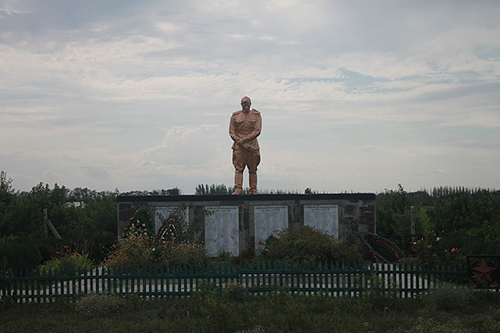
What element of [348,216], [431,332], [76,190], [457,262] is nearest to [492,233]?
[457,262]

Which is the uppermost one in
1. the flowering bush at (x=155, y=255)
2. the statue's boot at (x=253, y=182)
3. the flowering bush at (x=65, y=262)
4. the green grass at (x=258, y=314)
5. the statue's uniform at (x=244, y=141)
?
the statue's uniform at (x=244, y=141)

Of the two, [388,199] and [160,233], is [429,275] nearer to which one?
[160,233]

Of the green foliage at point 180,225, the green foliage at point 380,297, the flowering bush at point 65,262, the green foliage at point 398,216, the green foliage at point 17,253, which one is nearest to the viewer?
the green foliage at point 380,297

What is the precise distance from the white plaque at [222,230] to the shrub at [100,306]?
6.21 meters

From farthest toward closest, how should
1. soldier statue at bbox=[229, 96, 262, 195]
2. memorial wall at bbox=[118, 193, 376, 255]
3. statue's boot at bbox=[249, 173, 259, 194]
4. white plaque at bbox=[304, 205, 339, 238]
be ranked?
statue's boot at bbox=[249, 173, 259, 194] < soldier statue at bbox=[229, 96, 262, 195] < white plaque at bbox=[304, 205, 339, 238] < memorial wall at bbox=[118, 193, 376, 255]

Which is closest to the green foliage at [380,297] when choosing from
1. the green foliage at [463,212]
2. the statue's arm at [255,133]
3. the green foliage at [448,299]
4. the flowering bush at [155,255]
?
the green foliage at [448,299]

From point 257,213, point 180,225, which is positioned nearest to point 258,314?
point 180,225

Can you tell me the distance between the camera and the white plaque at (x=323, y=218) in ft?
51.9

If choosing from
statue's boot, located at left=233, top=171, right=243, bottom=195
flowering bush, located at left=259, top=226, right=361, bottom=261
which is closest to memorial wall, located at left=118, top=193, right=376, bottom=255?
statue's boot, located at left=233, top=171, right=243, bottom=195

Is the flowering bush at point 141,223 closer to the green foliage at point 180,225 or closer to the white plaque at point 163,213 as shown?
the white plaque at point 163,213

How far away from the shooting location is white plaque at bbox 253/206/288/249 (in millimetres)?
15680

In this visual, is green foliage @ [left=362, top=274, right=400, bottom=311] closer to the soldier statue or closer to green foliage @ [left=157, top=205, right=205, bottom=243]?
green foliage @ [left=157, top=205, right=205, bottom=243]

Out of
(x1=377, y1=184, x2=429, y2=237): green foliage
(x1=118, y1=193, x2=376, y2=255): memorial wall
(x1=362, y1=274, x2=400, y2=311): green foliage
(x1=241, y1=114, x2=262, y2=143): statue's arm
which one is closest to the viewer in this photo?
(x1=362, y1=274, x2=400, y2=311): green foliage

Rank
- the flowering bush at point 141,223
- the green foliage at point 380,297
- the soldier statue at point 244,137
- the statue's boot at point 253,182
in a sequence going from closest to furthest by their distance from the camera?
1. the green foliage at point 380,297
2. the flowering bush at point 141,223
3. the soldier statue at point 244,137
4. the statue's boot at point 253,182
